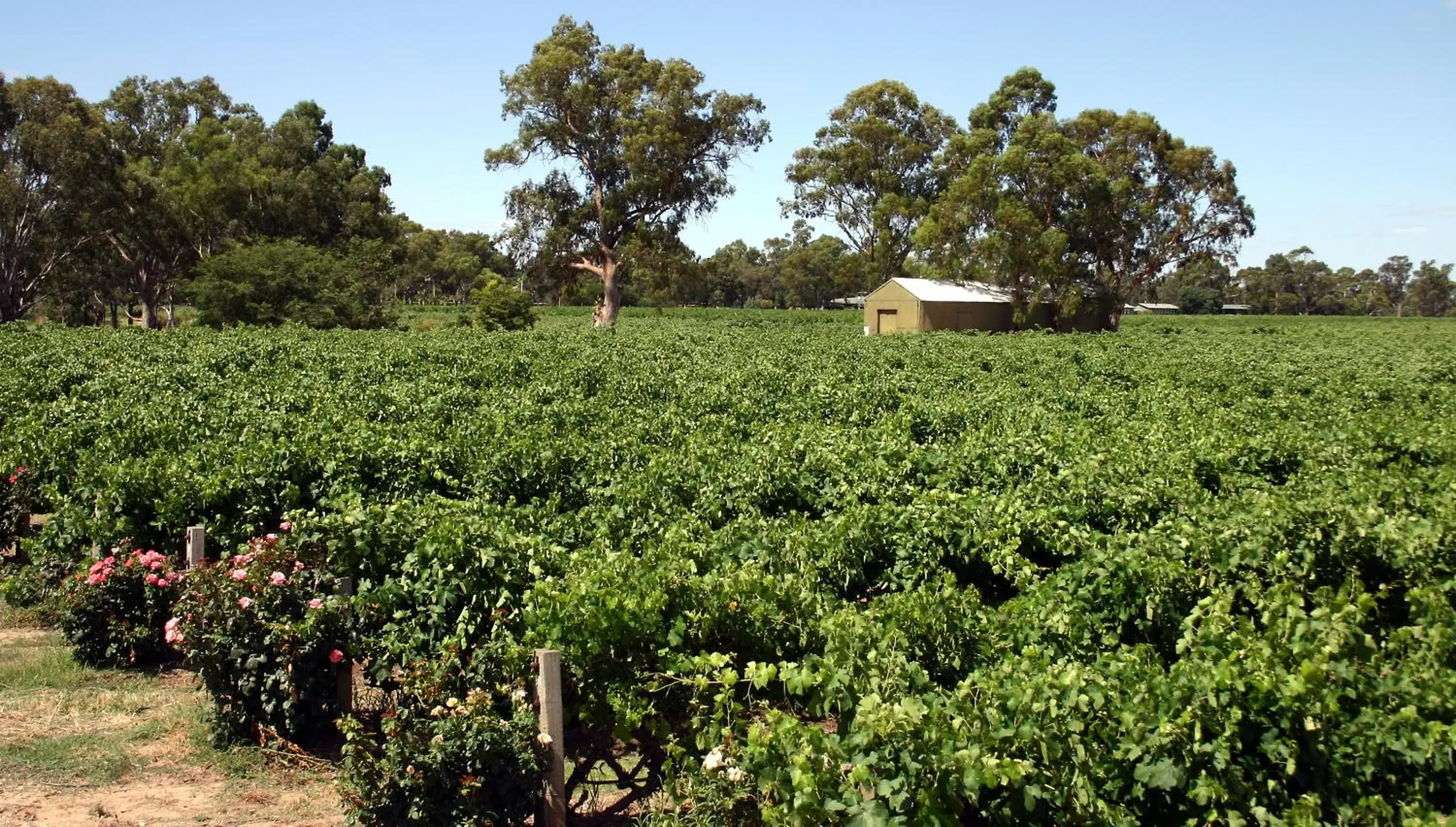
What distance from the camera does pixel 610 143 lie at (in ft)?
196

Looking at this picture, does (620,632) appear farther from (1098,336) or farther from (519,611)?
(1098,336)

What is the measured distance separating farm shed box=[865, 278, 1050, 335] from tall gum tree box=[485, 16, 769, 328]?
11.4 metres

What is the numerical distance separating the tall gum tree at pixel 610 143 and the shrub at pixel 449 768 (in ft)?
171

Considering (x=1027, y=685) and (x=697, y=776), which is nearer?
(x=1027, y=685)

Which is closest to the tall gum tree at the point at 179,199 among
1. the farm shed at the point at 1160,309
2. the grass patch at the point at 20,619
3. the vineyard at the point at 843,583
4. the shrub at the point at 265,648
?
the vineyard at the point at 843,583

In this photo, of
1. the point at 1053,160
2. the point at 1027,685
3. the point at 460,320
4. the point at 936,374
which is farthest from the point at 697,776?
the point at 1053,160

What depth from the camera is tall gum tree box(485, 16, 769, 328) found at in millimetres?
57969

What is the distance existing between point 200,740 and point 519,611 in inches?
98.9

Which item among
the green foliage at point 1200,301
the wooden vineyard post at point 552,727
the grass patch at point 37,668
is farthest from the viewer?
the green foliage at point 1200,301

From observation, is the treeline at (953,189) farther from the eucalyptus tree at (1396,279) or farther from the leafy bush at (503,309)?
the eucalyptus tree at (1396,279)

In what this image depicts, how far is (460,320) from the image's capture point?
52.5m

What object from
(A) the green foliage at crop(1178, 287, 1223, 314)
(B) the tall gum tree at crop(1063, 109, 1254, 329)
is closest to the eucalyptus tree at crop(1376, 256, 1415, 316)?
(A) the green foliage at crop(1178, 287, 1223, 314)

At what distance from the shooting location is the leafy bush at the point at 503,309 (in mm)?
48344

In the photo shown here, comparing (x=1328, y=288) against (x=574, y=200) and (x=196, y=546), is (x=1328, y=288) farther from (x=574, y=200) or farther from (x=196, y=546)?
(x=196, y=546)
